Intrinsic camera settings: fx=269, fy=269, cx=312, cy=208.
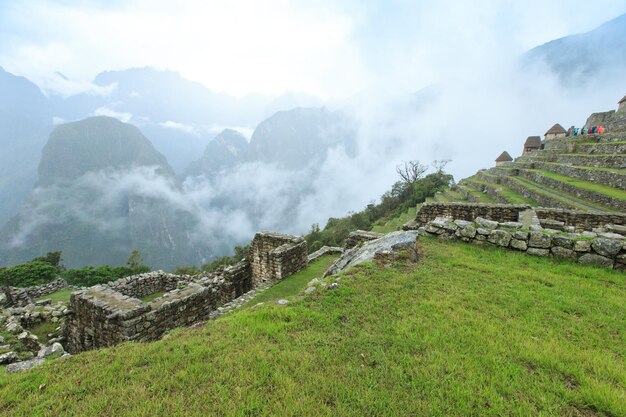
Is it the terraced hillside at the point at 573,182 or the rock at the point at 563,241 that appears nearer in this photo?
the rock at the point at 563,241

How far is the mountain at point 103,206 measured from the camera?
11100 cm

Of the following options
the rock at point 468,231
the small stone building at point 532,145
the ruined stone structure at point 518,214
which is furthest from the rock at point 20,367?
the small stone building at point 532,145

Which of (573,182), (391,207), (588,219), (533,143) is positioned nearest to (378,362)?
(588,219)

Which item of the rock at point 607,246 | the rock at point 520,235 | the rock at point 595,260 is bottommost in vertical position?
the rock at point 595,260

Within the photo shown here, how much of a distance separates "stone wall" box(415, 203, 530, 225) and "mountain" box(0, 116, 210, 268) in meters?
127

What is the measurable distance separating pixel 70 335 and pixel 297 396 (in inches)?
359

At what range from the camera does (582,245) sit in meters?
6.51

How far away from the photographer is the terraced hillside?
624 inches

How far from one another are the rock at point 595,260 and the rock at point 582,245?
0.43 feet

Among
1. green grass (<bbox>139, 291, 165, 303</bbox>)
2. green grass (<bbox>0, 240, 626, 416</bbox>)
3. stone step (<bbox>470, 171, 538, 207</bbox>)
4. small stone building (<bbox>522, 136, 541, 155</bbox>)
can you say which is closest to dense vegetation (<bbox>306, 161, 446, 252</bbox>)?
stone step (<bbox>470, 171, 538, 207</bbox>)

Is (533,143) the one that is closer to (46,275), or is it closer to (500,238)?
(500,238)

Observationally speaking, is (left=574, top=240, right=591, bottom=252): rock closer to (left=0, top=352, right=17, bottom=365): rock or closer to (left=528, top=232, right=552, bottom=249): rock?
(left=528, top=232, right=552, bottom=249): rock

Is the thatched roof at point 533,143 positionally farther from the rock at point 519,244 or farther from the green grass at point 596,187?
the rock at point 519,244

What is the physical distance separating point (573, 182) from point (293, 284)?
70.5 feet
